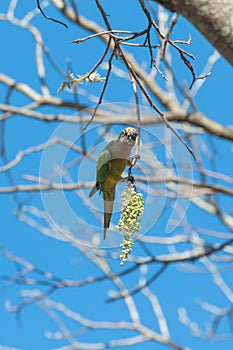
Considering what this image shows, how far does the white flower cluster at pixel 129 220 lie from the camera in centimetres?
93

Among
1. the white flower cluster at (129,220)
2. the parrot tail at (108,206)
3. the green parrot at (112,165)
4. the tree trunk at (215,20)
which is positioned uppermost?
the tree trunk at (215,20)

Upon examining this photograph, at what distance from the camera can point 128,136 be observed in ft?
3.45

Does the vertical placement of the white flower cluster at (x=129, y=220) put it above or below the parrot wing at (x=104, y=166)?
below

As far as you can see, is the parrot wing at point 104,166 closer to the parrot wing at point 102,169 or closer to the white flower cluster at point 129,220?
the parrot wing at point 102,169

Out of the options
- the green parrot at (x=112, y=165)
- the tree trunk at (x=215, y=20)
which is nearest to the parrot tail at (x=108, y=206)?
the green parrot at (x=112, y=165)

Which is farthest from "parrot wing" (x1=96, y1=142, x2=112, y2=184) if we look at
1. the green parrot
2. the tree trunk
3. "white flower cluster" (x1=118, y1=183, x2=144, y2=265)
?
the tree trunk

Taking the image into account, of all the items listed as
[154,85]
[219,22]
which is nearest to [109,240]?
[219,22]

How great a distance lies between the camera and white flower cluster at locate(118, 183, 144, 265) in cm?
93

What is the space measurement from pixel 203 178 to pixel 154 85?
555 millimetres

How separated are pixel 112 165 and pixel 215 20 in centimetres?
Result: 29

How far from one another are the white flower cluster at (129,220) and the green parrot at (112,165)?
10 centimetres

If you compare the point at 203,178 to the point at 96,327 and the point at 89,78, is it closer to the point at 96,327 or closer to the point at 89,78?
the point at 96,327

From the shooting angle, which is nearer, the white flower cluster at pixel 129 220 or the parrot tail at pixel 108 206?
the white flower cluster at pixel 129 220

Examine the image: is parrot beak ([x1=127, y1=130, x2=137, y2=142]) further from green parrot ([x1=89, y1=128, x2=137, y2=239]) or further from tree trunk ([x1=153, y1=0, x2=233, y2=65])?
tree trunk ([x1=153, y1=0, x2=233, y2=65])
